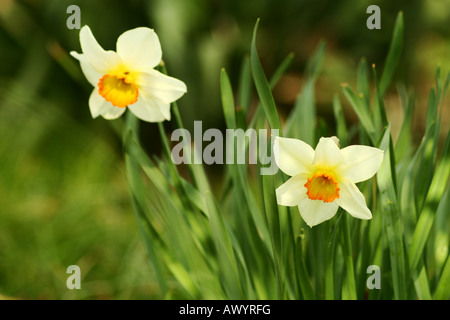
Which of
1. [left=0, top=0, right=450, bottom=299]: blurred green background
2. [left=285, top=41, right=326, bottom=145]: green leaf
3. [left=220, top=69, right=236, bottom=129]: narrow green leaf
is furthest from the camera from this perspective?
[left=0, top=0, right=450, bottom=299]: blurred green background

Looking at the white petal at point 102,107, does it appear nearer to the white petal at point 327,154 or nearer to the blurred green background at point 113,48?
the white petal at point 327,154

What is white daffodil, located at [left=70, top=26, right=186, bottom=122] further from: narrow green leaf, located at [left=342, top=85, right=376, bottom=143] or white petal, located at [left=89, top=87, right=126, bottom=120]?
narrow green leaf, located at [left=342, top=85, right=376, bottom=143]

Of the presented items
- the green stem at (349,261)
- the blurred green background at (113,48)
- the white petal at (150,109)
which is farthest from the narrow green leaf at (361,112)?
the blurred green background at (113,48)

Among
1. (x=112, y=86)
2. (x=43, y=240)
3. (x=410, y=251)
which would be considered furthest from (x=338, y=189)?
(x=43, y=240)

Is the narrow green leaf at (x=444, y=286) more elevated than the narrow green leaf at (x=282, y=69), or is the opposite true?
the narrow green leaf at (x=282, y=69)

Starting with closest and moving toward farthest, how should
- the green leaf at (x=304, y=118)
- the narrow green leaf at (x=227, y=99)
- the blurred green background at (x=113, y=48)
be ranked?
the narrow green leaf at (x=227, y=99) < the green leaf at (x=304, y=118) < the blurred green background at (x=113, y=48)

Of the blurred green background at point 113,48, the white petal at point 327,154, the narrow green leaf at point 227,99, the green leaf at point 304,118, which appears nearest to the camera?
the white petal at point 327,154

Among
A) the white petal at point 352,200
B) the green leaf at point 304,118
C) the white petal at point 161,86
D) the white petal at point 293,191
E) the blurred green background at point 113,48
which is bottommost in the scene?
the white petal at point 352,200

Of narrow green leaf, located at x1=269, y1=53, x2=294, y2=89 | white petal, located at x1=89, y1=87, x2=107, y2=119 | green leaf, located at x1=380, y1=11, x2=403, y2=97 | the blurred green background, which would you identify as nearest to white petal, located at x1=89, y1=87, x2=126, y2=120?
white petal, located at x1=89, y1=87, x2=107, y2=119
